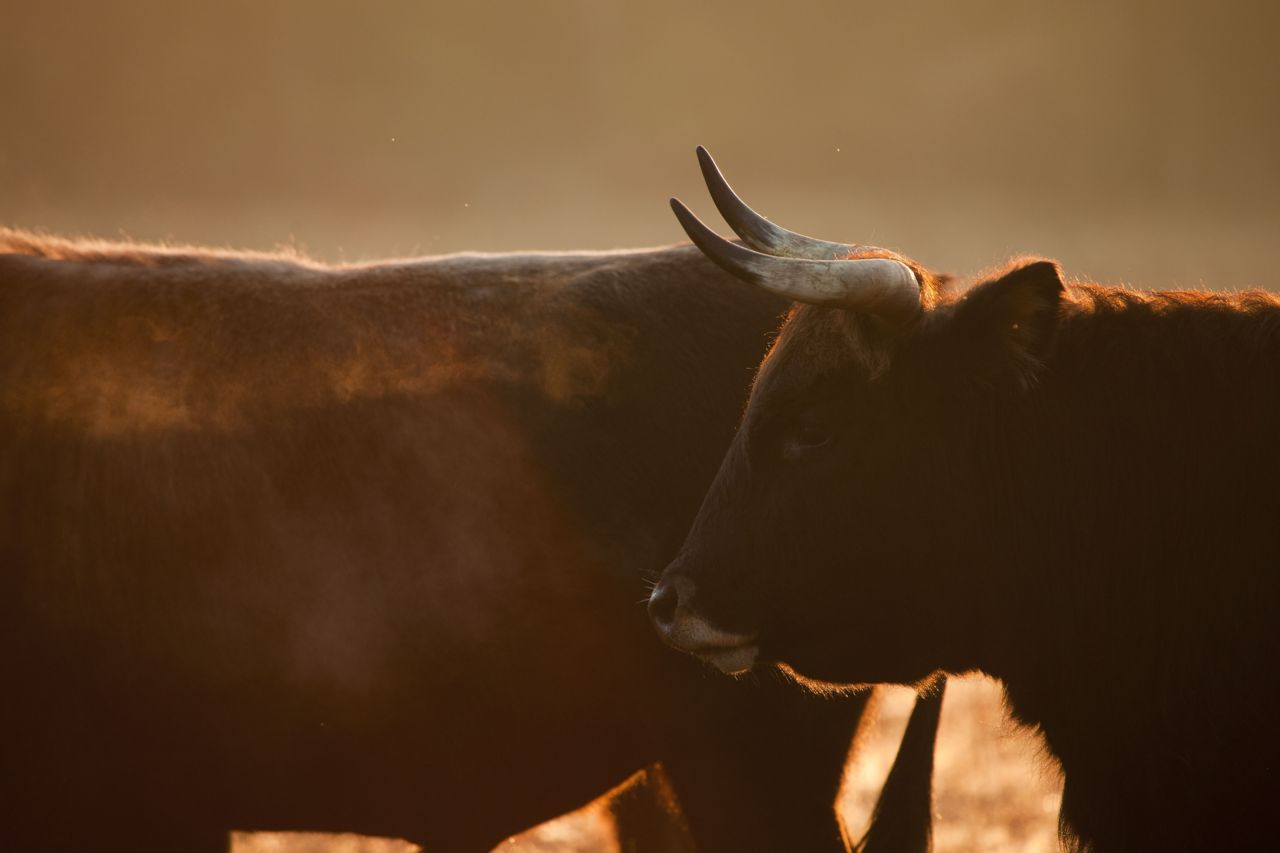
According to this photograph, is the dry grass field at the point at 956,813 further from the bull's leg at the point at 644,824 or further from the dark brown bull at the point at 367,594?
the dark brown bull at the point at 367,594

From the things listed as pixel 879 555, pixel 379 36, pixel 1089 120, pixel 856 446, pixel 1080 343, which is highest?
pixel 379 36

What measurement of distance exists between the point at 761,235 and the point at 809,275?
1.25ft

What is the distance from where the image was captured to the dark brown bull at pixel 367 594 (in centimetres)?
355

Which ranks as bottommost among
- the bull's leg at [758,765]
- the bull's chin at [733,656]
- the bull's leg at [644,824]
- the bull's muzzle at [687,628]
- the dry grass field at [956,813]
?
the dry grass field at [956,813]

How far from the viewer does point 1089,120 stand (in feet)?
142

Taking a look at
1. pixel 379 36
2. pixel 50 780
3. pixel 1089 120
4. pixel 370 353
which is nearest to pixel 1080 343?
pixel 370 353

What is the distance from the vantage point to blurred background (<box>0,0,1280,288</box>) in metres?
33.6

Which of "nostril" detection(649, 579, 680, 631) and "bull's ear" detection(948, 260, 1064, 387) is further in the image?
"nostril" detection(649, 579, 680, 631)

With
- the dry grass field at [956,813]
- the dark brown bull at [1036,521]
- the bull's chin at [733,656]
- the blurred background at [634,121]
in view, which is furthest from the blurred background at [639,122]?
the bull's chin at [733,656]

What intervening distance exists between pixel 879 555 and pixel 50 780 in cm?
232

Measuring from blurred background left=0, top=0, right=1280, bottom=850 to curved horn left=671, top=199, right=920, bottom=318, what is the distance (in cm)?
2341

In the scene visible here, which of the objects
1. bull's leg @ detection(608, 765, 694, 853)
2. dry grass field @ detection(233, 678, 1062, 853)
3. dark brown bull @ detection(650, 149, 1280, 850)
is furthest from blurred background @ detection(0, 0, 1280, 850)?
dark brown bull @ detection(650, 149, 1280, 850)

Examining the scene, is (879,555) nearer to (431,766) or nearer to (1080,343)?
(1080,343)

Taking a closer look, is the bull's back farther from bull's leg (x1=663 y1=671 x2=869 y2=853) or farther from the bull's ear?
the bull's ear
